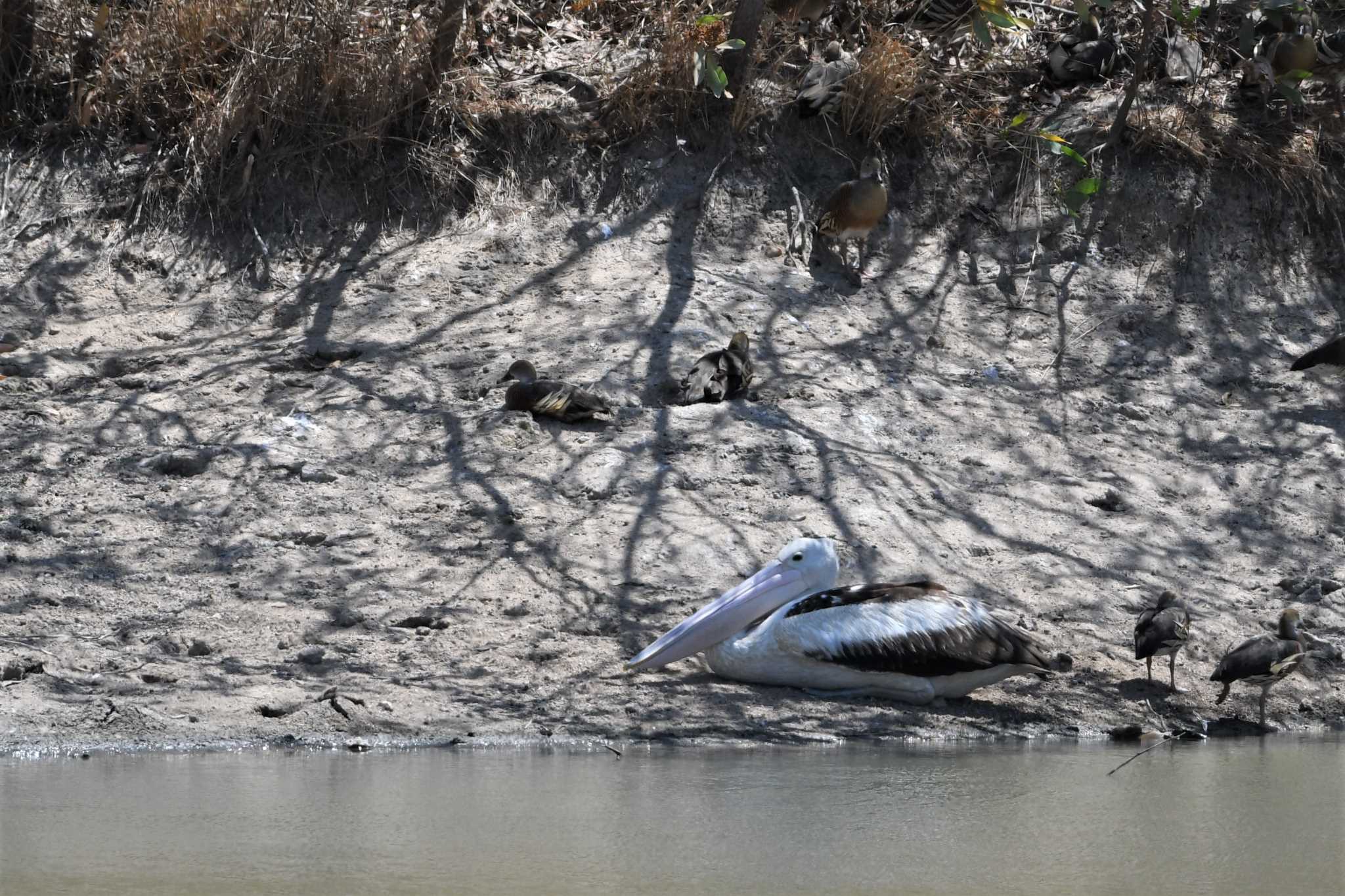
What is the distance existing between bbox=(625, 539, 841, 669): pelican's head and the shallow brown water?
2.39 ft

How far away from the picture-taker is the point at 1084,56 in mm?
10703

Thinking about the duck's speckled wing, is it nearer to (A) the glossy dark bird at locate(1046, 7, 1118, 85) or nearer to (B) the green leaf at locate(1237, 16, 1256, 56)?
(A) the glossy dark bird at locate(1046, 7, 1118, 85)

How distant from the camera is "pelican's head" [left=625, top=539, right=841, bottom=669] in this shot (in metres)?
5.86

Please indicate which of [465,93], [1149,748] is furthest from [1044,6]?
[1149,748]

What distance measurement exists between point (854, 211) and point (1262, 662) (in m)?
4.52

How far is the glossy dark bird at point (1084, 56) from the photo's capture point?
10.7 meters

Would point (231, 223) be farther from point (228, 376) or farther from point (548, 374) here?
point (548, 374)

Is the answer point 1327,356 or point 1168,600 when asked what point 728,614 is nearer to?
point 1168,600

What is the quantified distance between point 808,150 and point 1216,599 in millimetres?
4533

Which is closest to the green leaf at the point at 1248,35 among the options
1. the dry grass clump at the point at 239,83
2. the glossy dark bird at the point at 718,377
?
the glossy dark bird at the point at 718,377

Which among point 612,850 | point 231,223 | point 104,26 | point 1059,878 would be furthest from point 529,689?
point 104,26

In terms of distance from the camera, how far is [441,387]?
818cm

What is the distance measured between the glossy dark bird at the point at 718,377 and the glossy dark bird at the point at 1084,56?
3933mm

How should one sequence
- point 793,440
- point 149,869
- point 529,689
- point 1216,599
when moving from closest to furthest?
point 149,869 → point 529,689 → point 1216,599 → point 793,440
